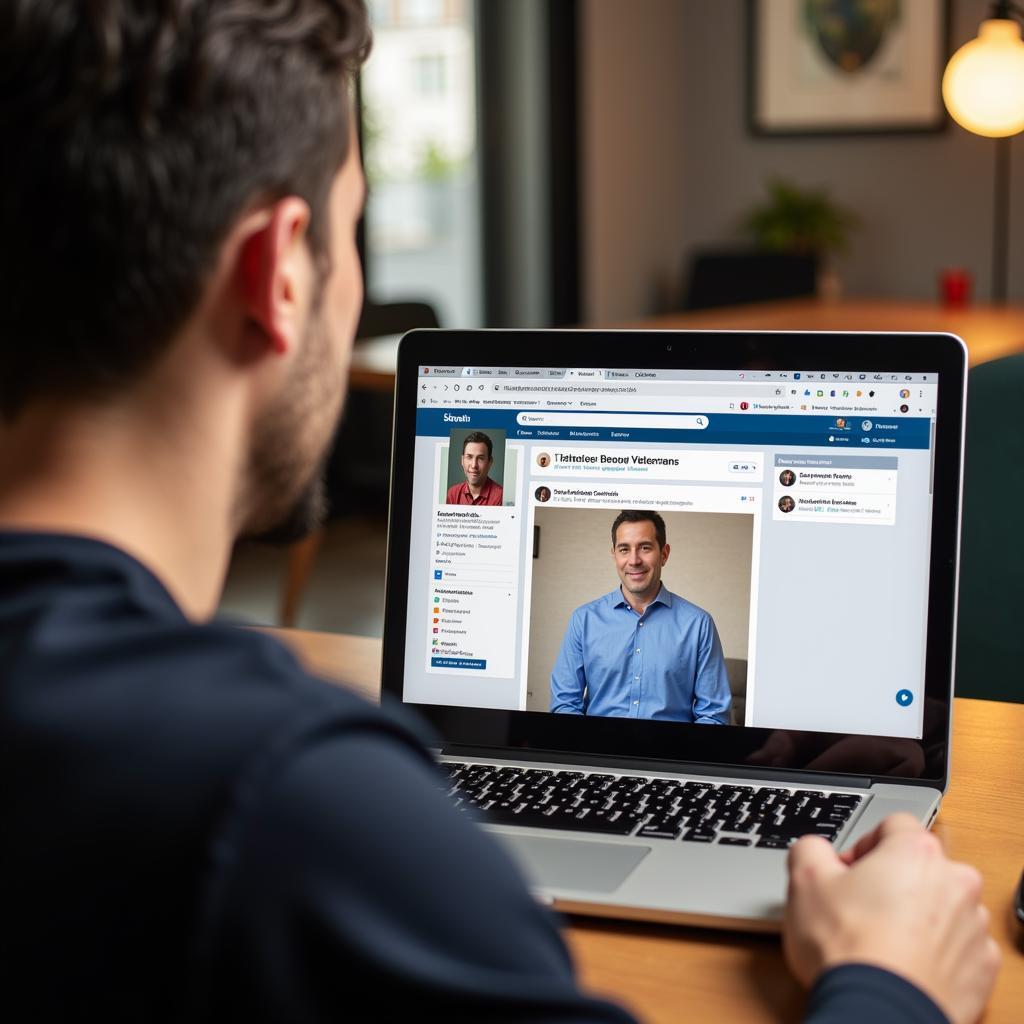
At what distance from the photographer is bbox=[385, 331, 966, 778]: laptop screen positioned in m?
1.00

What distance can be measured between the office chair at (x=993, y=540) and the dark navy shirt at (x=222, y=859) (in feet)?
3.71

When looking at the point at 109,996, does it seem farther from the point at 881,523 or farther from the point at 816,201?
the point at 816,201

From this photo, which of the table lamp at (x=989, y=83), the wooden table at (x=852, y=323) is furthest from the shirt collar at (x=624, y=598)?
the wooden table at (x=852, y=323)

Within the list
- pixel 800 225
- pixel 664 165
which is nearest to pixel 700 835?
pixel 800 225

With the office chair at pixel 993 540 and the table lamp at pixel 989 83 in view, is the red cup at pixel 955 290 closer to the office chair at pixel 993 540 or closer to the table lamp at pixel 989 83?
the table lamp at pixel 989 83

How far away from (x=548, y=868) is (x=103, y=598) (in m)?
0.44

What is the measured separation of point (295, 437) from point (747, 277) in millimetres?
5266

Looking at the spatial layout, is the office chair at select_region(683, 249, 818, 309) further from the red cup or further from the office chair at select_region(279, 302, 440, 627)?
the office chair at select_region(279, 302, 440, 627)

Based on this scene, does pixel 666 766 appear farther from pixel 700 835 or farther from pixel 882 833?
pixel 882 833

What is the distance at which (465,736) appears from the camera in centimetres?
107

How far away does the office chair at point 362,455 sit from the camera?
12.2 feet

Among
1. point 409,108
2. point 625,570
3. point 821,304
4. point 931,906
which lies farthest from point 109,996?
point 409,108

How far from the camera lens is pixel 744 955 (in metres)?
0.80

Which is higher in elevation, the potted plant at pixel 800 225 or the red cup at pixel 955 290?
the potted plant at pixel 800 225
